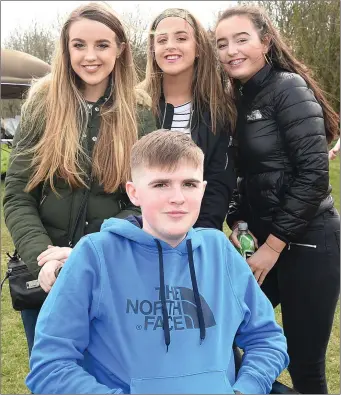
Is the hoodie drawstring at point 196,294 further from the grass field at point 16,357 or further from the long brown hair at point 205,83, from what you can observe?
the grass field at point 16,357

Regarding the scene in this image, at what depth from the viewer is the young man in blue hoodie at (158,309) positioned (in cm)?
159

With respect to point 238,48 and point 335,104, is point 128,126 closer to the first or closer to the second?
point 238,48

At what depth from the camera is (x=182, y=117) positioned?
254 centimetres

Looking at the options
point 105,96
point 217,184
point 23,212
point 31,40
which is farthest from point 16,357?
point 31,40

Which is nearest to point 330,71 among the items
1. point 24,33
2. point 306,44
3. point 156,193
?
point 306,44

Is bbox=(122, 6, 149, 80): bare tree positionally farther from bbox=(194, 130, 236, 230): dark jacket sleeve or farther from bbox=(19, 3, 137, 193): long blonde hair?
bbox=(194, 130, 236, 230): dark jacket sleeve

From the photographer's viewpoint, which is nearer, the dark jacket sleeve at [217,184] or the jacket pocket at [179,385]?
the jacket pocket at [179,385]

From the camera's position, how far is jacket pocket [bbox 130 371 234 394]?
5.20ft

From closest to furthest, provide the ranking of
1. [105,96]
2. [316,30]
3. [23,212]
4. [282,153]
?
[23,212] → [105,96] → [282,153] → [316,30]

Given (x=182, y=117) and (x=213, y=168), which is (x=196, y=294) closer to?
(x=213, y=168)

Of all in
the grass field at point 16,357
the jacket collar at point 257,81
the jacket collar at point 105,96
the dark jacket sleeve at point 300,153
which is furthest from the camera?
the grass field at point 16,357

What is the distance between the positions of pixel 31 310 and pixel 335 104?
13.2m

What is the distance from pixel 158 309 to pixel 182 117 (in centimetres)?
111

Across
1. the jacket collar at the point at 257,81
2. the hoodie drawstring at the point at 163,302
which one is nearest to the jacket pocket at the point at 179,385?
the hoodie drawstring at the point at 163,302
